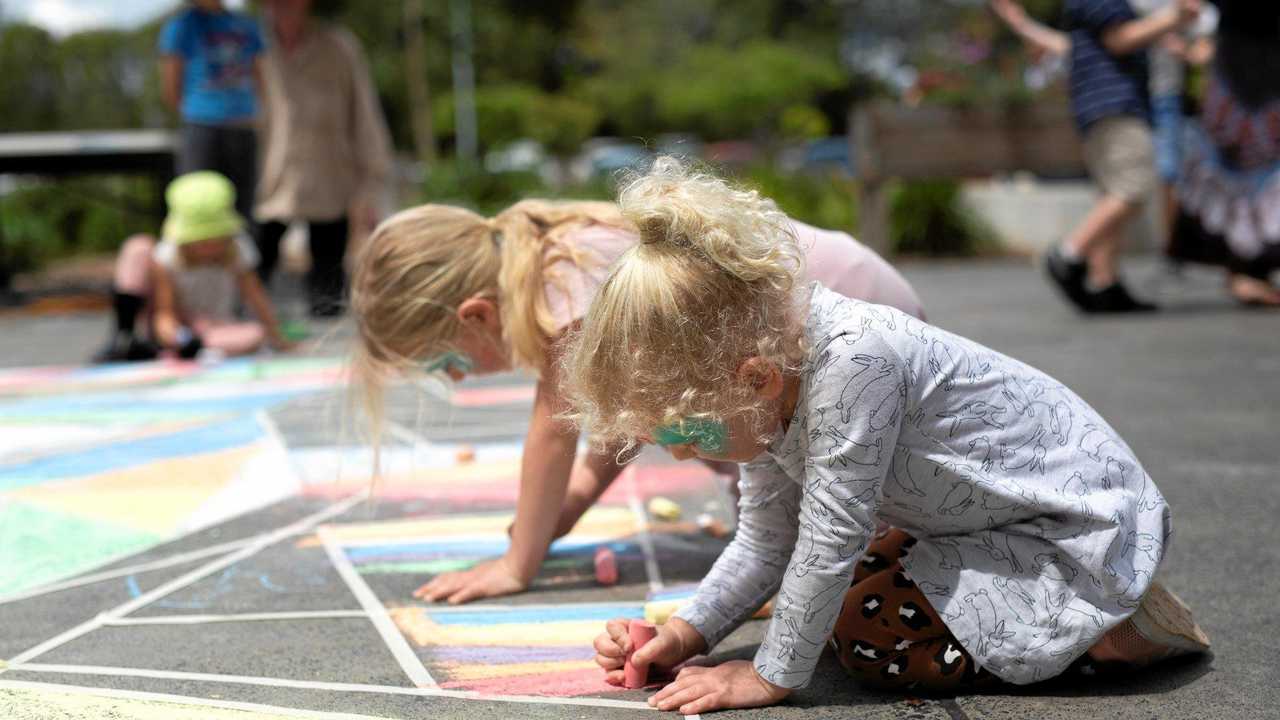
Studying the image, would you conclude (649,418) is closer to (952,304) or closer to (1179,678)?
(1179,678)

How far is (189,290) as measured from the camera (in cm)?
552

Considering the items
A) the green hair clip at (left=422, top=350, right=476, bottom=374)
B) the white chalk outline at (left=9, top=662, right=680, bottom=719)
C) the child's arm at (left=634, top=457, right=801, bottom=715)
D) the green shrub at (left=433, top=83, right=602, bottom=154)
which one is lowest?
the green shrub at (left=433, top=83, right=602, bottom=154)

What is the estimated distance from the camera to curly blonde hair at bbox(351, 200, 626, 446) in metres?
2.26

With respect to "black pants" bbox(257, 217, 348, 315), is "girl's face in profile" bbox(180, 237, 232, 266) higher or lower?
higher

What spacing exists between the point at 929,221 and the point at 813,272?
8405 mm

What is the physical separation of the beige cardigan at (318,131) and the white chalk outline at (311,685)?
4332mm

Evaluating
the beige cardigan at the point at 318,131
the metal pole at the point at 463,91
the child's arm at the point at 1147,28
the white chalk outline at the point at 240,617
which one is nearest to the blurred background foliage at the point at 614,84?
the metal pole at the point at 463,91

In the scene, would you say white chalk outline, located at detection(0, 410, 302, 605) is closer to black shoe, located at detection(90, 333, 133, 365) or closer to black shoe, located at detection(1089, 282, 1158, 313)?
black shoe, located at detection(90, 333, 133, 365)

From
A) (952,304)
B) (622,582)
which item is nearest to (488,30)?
(952,304)

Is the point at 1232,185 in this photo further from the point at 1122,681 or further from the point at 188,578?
the point at 188,578

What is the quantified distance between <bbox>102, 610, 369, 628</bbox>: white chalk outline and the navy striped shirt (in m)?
4.35

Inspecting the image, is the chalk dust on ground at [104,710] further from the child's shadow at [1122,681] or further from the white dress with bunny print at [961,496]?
the child's shadow at [1122,681]

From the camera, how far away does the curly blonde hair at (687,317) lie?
1.65 meters

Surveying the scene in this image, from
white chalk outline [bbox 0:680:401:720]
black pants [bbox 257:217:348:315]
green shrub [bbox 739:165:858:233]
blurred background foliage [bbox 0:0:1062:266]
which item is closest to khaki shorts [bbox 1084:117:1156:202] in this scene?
blurred background foliage [bbox 0:0:1062:266]
